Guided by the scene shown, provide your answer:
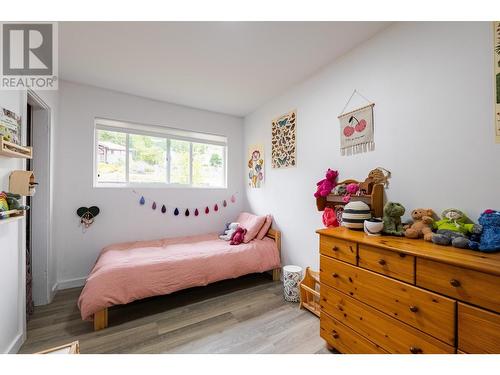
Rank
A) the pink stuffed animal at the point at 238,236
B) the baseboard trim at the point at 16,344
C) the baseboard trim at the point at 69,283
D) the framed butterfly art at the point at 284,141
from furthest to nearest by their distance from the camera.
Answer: the pink stuffed animal at the point at 238,236
the framed butterfly art at the point at 284,141
the baseboard trim at the point at 69,283
the baseboard trim at the point at 16,344

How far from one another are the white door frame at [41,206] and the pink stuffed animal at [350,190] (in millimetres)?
3072

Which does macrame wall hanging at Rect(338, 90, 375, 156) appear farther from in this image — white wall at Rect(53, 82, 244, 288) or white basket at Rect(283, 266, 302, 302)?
white wall at Rect(53, 82, 244, 288)

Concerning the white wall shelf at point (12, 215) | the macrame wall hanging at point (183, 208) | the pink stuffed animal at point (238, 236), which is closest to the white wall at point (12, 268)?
the white wall shelf at point (12, 215)

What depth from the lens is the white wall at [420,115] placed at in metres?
1.20

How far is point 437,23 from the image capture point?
138cm

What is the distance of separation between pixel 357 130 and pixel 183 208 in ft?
8.54

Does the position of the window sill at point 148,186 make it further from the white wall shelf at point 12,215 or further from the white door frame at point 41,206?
the white wall shelf at point 12,215

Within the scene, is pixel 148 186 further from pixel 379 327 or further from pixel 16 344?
pixel 379 327

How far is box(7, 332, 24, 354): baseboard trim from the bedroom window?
168 centimetres

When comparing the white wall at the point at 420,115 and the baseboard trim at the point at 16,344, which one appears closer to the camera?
the white wall at the point at 420,115

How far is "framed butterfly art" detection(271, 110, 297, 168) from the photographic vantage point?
2.58 m

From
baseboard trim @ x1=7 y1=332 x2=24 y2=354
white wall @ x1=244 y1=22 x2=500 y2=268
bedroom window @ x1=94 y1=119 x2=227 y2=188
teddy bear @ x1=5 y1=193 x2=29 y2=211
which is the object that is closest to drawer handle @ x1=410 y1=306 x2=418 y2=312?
white wall @ x1=244 y1=22 x2=500 y2=268

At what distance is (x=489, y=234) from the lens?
1.01 m
